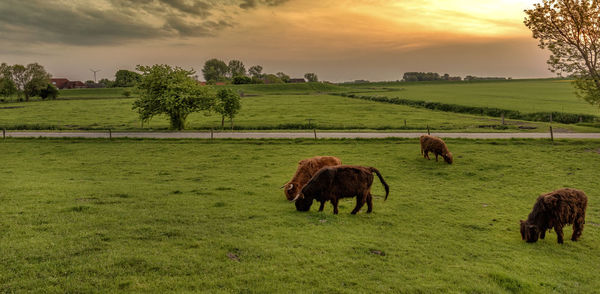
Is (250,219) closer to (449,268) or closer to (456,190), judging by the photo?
(449,268)

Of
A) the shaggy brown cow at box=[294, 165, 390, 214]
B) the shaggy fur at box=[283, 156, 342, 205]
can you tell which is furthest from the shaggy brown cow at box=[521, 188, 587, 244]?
the shaggy fur at box=[283, 156, 342, 205]

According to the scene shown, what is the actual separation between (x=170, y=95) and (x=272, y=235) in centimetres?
3526

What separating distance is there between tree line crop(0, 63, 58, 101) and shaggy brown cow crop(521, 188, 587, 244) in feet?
469

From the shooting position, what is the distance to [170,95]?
134 ft

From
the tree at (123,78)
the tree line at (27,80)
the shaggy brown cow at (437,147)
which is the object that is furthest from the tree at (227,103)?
the tree at (123,78)

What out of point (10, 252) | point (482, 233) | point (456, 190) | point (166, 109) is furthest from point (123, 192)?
point (166, 109)

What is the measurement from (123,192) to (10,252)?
6942mm

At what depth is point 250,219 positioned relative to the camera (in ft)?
37.8

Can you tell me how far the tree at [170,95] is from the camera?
40719mm

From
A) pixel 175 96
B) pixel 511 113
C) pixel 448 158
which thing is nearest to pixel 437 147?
pixel 448 158

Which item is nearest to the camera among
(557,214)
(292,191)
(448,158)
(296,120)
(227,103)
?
(557,214)

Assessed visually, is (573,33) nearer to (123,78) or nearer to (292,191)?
(292,191)

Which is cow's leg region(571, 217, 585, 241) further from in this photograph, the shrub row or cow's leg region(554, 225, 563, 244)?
the shrub row

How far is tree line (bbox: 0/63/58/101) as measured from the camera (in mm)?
115062
